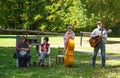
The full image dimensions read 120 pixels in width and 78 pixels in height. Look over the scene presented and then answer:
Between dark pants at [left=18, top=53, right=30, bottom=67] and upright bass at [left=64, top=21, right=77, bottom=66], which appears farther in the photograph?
upright bass at [left=64, top=21, right=77, bottom=66]

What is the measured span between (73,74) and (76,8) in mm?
29162

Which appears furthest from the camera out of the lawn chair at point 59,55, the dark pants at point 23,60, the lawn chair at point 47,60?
the lawn chair at point 59,55

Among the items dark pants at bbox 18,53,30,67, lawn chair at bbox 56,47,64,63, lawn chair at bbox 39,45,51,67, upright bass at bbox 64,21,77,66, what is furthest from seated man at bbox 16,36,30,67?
lawn chair at bbox 56,47,64,63

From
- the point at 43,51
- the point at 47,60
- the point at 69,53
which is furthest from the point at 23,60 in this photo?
the point at 69,53

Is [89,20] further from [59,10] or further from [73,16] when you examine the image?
[59,10]

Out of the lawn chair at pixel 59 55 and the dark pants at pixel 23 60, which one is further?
the lawn chair at pixel 59 55

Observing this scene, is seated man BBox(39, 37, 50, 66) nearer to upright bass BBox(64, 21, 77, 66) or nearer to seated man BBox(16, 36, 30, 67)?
seated man BBox(16, 36, 30, 67)

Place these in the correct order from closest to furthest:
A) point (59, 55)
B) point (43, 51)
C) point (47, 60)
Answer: point (43, 51), point (47, 60), point (59, 55)

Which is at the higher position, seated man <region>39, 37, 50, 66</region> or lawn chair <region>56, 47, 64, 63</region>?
seated man <region>39, 37, 50, 66</region>

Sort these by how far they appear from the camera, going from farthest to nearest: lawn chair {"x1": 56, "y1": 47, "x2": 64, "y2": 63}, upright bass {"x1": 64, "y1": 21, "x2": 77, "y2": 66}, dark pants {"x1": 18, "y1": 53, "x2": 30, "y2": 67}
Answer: lawn chair {"x1": 56, "y1": 47, "x2": 64, "y2": 63}
upright bass {"x1": 64, "y1": 21, "x2": 77, "y2": 66}
dark pants {"x1": 18, "y1": 53, "x2": 30, "y2": 67}

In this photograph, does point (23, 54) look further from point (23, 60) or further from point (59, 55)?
point (59, 55)

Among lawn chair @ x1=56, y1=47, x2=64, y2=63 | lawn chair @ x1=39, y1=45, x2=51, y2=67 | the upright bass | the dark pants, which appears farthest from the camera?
lawn chair @ x1=56, y1=47, x2=64, y2=63

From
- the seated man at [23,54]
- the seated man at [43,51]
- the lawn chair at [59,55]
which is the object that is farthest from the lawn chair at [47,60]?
the seated man at [23,54]

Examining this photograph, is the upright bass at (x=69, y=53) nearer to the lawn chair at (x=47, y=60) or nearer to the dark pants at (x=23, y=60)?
the lawn chair at (x=47, y=60)
